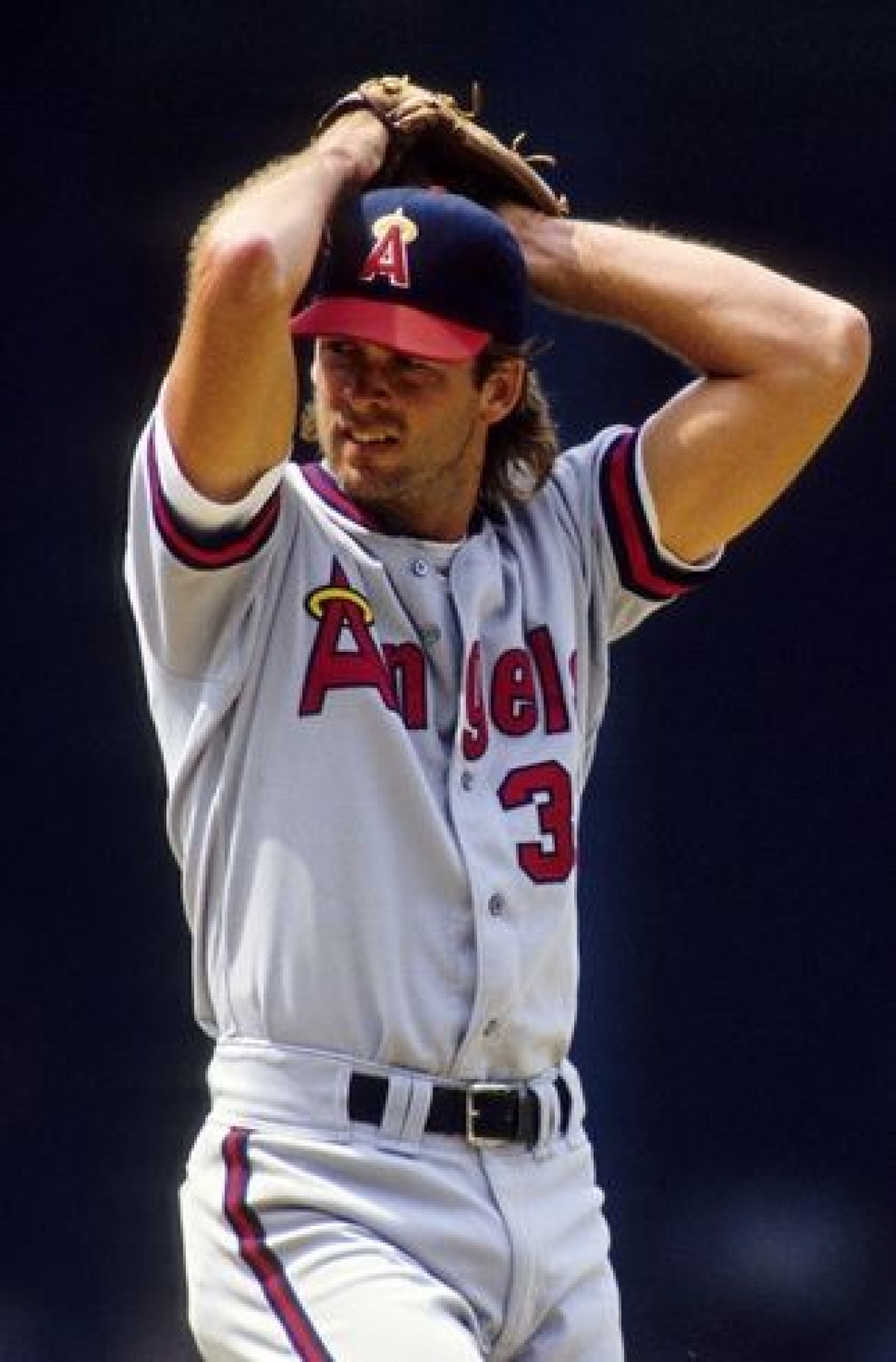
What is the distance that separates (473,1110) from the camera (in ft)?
12.8

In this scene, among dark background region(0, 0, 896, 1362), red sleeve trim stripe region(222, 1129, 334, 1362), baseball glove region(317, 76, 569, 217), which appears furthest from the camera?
dark background region(0, 0, 896, 1362)

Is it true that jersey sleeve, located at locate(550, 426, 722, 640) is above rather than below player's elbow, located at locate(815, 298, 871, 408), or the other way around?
below

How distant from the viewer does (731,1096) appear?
216 inches

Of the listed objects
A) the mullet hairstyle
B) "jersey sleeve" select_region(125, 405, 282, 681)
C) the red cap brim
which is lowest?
"jersey sleeve" select_region(125, 405, 282, 681)

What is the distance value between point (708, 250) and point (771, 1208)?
68.1 inches

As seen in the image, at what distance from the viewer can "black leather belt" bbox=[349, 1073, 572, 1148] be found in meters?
3.83

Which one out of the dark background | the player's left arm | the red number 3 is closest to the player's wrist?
the player's left arm

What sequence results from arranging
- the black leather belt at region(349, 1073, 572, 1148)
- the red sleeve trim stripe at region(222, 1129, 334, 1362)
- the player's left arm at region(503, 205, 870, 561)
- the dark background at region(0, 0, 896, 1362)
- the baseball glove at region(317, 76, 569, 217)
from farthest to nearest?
the dark background at region(0, 0, 896, 1362) < the player's left arm at region(503, 205, 870, 561) < the baseball glove at region(317, 76, 569, 217) < the black leather belt at region(349, 1073, 572, 1148) < the red sleeve trim stripe at region(222, 1129, 334, 1362)

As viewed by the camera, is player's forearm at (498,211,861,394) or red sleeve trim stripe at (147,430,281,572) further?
player's forearm at (498,211,861,394)

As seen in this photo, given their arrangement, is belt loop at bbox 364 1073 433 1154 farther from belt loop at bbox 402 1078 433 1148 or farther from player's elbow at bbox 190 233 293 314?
player's elbow at bbox 190 233 293 314

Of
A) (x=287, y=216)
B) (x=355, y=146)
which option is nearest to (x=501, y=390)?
(x=355, y=146)

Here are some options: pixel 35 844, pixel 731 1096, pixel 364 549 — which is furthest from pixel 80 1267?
pixel 364 549

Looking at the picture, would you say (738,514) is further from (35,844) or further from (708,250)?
(35,844)

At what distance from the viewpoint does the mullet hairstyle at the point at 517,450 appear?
427 centimetres
